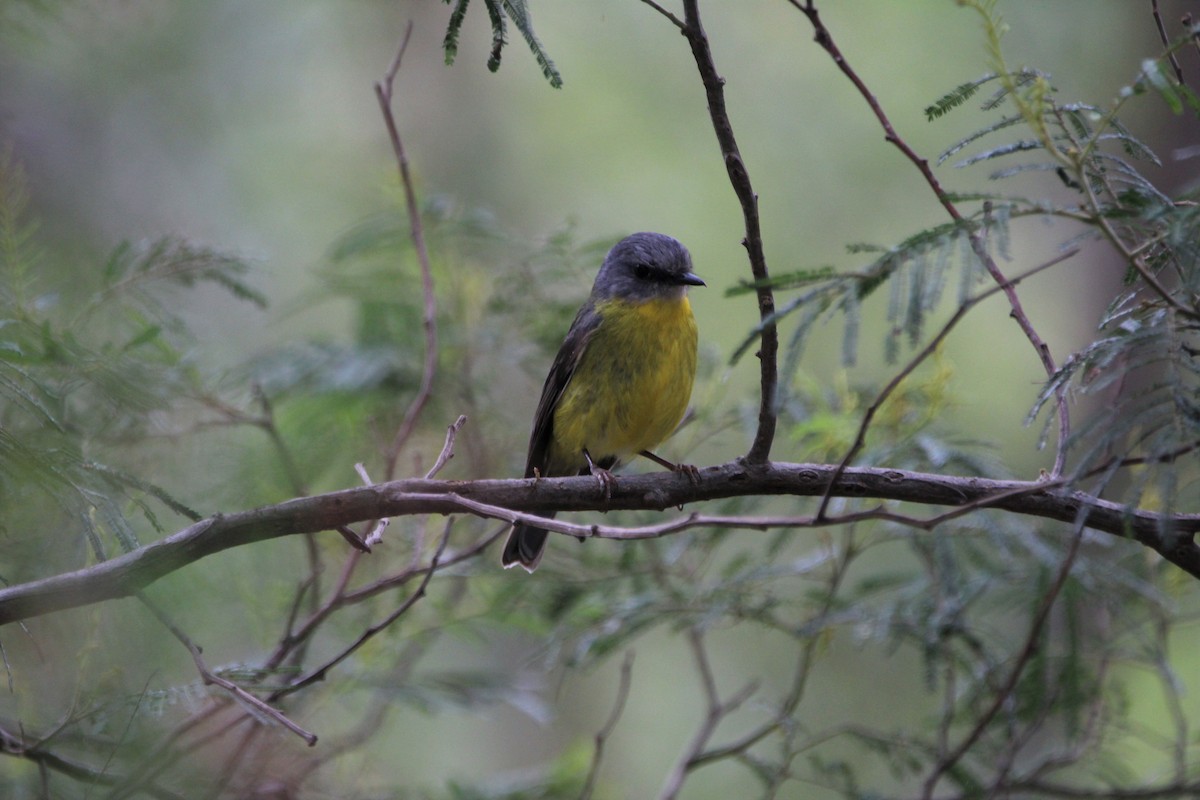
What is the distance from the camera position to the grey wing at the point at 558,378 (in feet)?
15.5

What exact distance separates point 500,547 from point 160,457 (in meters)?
1.90

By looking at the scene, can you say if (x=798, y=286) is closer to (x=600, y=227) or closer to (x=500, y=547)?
(x=500, y=547)

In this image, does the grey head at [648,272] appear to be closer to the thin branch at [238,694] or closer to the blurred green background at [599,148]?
the thin branch at [238,694]

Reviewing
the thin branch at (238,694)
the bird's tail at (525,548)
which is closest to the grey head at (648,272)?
the bird's tail at (525,548)

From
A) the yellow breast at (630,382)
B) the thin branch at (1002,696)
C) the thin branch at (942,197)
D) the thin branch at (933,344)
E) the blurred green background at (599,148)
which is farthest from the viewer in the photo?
the blurred green background at (599,148)

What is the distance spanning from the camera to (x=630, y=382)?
4.50m

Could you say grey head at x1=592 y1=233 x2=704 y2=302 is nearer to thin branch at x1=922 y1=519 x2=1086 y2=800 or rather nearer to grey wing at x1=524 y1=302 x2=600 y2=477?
grey wing at x1=524 y1=302 x2=600 y2=477

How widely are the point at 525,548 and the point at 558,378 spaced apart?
787 mm

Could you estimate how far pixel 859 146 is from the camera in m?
10.8

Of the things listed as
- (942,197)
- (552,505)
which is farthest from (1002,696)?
(942,197)

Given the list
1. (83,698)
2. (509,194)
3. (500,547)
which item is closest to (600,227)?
(509,194)

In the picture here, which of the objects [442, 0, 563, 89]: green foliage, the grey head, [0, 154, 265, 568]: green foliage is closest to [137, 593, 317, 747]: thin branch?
[0, 154, 265, 568]: green foliage

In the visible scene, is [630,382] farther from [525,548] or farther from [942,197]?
[942,197]

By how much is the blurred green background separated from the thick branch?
15.7 ft
